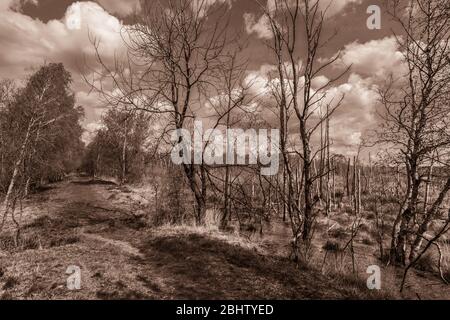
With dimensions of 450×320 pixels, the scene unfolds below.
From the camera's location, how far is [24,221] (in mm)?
13039

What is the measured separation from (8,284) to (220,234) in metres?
4.86

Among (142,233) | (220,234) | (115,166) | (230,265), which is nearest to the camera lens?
(230,265)

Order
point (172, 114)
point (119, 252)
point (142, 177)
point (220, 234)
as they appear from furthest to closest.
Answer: point (142, 177), point (172, 114), point (220, 234), point (119, 252)

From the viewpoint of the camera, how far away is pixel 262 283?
204 inches

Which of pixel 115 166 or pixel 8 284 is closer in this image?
pixel 8 284

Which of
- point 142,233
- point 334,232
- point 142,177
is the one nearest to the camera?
point 142,233
